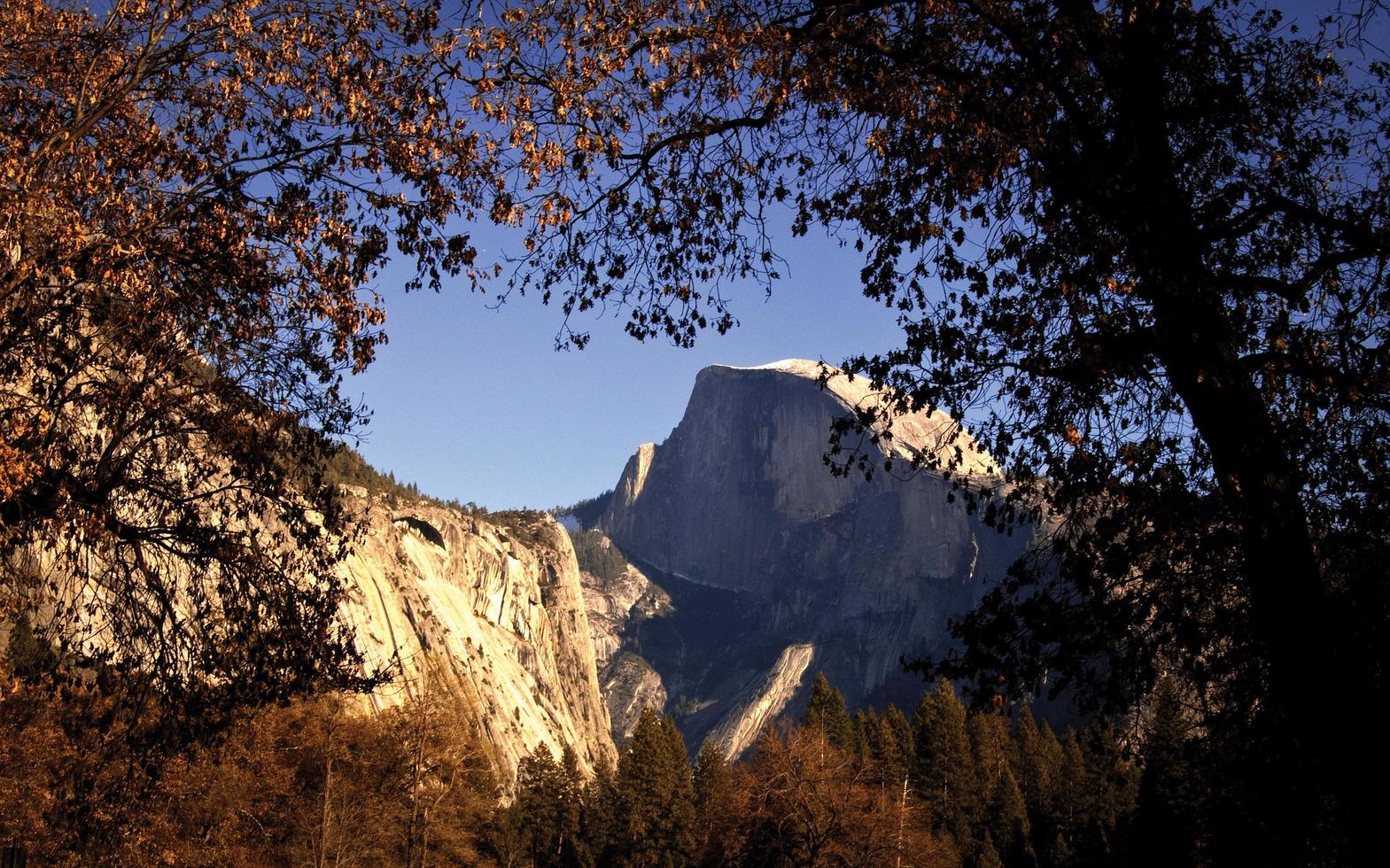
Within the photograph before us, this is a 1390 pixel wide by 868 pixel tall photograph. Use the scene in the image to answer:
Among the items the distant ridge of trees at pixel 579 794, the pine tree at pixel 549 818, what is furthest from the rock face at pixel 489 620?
the distant ridge of trees at pixel 579 794

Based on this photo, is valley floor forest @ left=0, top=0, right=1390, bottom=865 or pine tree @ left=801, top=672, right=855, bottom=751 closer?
valley floor forest @ left=0, top=0, right=1390, bottom=865

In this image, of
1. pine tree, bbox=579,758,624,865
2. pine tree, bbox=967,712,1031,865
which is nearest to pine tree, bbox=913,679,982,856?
pine tree, bbox=967,712,1031,865

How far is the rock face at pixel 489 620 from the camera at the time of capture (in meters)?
103

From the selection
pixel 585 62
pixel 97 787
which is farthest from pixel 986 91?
pixel 97 787

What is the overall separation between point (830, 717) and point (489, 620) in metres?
→ 90.5

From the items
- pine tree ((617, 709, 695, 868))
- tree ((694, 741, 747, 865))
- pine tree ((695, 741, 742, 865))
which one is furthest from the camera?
pine tree ((617, 709, 695, 868))

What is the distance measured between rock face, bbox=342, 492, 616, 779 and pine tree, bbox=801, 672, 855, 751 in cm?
2671

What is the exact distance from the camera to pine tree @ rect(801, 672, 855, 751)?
62.8 meters

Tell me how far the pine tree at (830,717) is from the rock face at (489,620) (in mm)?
26706

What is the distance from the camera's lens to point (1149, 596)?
8.26 m

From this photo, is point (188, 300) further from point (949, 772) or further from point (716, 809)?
point (949, 772)

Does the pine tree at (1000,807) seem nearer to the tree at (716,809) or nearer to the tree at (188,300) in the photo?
the tree at (716,809)

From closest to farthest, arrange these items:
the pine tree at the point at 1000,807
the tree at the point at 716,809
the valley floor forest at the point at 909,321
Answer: the valley floor forest at the point at 909,321
the tree at the point at 716,809
the pine tree at the point at 1000,807

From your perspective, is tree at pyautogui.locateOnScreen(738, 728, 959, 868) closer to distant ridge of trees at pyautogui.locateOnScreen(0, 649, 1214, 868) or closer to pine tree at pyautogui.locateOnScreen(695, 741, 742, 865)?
distant ridge of trees at pyautogui.locateOnScreen(0, 649, 1214, 868)
